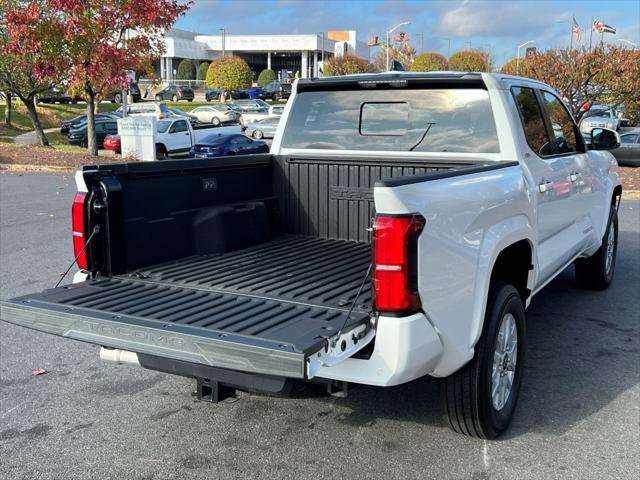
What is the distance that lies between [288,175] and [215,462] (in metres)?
2.54

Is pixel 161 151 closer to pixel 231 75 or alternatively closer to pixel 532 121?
pixel 532 121

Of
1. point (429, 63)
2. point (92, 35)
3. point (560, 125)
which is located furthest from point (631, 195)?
point (429, 63)

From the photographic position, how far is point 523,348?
4066 mm

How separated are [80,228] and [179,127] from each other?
2236cm

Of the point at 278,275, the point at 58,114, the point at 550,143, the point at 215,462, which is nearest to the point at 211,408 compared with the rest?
the point at 215,462

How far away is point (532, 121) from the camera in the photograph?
4.79 m

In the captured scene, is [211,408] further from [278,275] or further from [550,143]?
[550,143]

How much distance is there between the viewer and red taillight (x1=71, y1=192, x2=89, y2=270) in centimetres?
384

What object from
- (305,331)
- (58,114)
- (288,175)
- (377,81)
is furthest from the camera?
(58,114)

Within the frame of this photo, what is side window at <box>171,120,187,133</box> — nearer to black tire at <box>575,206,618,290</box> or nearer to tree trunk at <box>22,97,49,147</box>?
tree trunk at <box>22,97,49,147</box>

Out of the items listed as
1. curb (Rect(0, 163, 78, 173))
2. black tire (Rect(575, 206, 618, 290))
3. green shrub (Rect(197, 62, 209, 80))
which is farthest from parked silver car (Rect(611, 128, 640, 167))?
green shrub (Rect(197, 62, 209, 80))

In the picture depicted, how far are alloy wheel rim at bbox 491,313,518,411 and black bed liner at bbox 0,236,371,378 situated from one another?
827 mm

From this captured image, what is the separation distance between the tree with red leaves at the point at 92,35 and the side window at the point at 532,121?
58.9 ft

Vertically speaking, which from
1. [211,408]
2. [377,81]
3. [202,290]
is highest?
[377,81]
